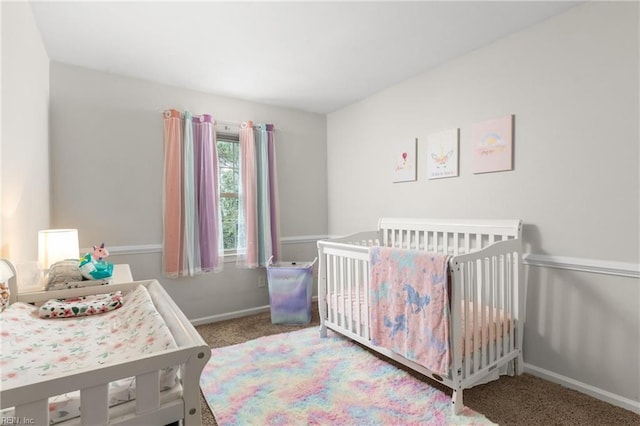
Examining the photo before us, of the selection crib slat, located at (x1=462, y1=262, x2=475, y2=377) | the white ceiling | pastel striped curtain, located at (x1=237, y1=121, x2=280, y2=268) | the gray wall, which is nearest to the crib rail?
crib slat, located at (x1=462, y1=262, x2=475, y2=377)

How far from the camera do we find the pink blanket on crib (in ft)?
5.37

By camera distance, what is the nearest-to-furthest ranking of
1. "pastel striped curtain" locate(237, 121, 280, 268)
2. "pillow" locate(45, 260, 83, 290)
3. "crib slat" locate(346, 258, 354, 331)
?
"pillow" locate(45, 260, 83, 290) → "crib slat" locate(346, 258, 354, 331) → "pastel striped curtain" locate(237, 121, 280, 268)

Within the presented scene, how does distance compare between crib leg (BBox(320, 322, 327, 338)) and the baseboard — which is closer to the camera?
the baseboard

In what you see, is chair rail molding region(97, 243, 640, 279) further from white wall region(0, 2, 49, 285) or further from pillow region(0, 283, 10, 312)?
pillow region(0, 283, 10, 312)

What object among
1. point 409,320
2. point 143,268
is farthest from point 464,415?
point 143,268

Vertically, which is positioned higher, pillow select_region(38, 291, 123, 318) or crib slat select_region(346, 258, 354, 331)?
pillow select_region(38, 291, 123, 318)

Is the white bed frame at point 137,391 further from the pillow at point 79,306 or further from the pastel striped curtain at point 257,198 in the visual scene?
the pastel striped curtain at point 257,198

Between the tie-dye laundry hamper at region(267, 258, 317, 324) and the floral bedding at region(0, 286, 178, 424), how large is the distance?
1748 mm

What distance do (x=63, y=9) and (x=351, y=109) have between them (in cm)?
238

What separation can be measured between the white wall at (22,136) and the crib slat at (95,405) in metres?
1.06

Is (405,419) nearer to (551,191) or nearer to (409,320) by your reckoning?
(409,320)

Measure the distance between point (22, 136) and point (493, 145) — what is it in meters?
2.75

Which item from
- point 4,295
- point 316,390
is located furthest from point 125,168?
point 316,390

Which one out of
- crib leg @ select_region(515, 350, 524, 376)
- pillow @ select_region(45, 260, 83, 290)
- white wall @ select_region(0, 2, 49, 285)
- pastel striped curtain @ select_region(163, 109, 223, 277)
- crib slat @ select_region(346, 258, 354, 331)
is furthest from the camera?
pastel striped curtain @ select_region(163, 109, 223, 277)
